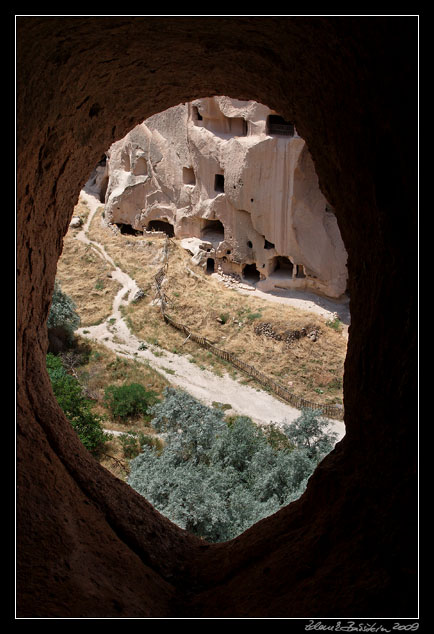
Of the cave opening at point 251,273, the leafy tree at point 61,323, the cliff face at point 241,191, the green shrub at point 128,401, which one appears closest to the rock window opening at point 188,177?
the cliff face at point 241,191

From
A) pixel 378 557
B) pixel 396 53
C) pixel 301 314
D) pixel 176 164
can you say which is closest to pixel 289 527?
pixel 378 557

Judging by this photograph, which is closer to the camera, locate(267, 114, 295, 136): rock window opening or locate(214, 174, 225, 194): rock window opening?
locate(267, 114, 295, 136): rock window opening

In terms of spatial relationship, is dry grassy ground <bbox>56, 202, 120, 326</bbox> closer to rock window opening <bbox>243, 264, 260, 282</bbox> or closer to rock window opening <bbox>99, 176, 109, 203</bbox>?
rock window opening <bbox>243, 264, 260, 282</bbox>

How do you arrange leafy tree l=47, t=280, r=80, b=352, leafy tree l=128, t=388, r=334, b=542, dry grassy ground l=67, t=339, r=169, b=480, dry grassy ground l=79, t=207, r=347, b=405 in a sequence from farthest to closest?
dry grassy ground l=79, t=207, r=347, b=405
leafy tree l=47, t=280, r=80, b=352
dry grassy ground l=67, t=339, r=169, b=480
leafy tree l=128, t=388, r=334, b=542

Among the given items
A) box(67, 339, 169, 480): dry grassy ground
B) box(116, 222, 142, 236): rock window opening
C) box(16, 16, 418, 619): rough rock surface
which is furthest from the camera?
box(116, 222, 142, 236): rock window opening

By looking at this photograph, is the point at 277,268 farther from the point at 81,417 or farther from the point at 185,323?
the point at 81,417

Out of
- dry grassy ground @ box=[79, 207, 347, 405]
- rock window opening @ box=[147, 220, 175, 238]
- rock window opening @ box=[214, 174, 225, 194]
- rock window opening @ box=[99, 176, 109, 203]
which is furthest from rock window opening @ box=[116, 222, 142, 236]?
rock window opening @ box=[214, 174, 225, 194]

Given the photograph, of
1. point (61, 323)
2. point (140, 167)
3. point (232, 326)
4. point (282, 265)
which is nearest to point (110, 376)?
point (61, 323)
